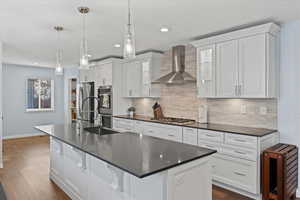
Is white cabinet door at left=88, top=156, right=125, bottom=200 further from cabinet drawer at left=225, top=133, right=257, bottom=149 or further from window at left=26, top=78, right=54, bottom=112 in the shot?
window at left=26, top=78, right=54, bottom=112

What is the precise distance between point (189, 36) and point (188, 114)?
5.32 feet

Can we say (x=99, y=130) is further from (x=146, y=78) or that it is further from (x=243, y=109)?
(x=243, y=109)

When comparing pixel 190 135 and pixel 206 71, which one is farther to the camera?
pixel 206 71

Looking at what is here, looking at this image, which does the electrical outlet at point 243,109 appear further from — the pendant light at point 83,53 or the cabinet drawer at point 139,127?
the pendant light at point 83,53

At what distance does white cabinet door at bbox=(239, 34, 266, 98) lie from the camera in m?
2.93

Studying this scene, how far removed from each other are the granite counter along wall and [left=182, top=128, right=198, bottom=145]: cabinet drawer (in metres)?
0.65

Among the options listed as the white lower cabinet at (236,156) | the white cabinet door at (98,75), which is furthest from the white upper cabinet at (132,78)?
the white lower cabinet at (236,156)

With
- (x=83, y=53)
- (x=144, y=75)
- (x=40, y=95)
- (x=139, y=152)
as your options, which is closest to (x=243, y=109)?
(x=139, y=152)

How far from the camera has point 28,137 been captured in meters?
7.15

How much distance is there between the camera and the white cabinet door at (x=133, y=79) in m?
5.11

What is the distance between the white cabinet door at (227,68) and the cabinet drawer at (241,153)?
0.86 meters

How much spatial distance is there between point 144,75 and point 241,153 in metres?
2.88

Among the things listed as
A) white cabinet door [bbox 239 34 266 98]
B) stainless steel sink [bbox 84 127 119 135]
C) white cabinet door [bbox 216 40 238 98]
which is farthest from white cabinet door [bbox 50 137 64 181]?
white cabinet door [bbox 239 34 266 98]

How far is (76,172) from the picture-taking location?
2736 mm
